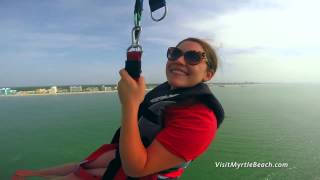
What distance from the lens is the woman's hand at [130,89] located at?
4.38 ft

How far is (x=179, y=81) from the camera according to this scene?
168cm

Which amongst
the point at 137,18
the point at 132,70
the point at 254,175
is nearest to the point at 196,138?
the point at 132,70

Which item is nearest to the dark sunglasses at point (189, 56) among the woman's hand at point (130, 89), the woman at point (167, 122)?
the woman at point (167, 122)

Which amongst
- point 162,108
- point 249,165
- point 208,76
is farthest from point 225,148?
point 162,108

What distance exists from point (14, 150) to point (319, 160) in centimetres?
1332

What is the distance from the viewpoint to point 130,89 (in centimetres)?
134

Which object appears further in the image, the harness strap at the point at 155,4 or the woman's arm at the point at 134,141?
the harness strap at the point at 155,4

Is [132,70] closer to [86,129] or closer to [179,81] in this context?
[179,81]

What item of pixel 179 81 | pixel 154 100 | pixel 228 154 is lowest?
pixel 228 154

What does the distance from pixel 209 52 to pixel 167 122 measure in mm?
454

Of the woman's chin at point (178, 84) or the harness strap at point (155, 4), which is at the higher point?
the harness strap at point (155, 4)

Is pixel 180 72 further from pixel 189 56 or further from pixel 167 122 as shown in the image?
pixel 167 122

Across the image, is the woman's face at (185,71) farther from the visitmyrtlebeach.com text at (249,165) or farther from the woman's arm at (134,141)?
the visitmyrtlebeach.com text at (249,165)

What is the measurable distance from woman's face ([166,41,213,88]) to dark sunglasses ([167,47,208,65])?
2 cm
